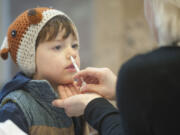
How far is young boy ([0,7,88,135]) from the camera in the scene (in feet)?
3.08

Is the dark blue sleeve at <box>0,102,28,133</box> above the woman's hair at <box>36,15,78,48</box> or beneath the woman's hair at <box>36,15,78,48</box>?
beneath

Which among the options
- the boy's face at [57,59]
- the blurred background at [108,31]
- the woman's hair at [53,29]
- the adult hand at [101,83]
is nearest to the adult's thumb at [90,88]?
the adult hand at [101,83]

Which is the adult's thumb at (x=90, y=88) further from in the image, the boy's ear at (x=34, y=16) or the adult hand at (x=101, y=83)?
the boy's ear at (x=34, y=16)

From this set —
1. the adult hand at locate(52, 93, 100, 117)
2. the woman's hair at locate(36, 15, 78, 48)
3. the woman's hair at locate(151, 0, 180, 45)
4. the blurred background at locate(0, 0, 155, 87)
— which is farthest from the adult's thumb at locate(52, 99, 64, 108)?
the blurred background at locate(0, 0, 155, 87)

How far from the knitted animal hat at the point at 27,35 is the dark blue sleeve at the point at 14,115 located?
0.61ft

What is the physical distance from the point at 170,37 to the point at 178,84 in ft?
0.37

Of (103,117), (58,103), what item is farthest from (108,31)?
(103,117)

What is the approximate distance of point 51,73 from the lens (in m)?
1.00

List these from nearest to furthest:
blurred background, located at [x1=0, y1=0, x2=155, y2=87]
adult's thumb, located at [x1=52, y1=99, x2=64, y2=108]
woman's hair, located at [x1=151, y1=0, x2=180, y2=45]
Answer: woman's hair, located at [x1=151, y1=0, x2=180, y2=45] → adult's thumb, located at [x1=52, y1=99, x2=64, y2=108] → blurred background, located at [x1=0, y1=0, x2=155, y2=87]

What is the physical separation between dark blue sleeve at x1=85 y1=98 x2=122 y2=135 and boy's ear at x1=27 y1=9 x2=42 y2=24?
0.40m

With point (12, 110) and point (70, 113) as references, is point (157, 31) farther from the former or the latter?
point (12, 110)

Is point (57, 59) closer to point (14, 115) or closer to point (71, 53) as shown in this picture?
point (71, 53)

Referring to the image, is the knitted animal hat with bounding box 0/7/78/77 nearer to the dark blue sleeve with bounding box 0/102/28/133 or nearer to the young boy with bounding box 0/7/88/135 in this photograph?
the young boy with bounding box 0/7/88/135

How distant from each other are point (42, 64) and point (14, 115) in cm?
23
